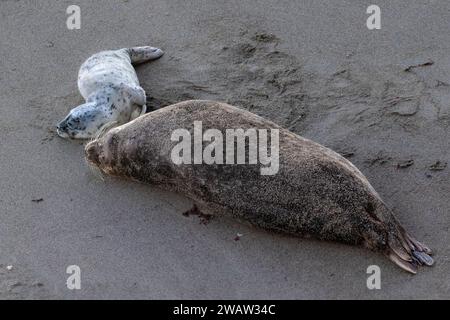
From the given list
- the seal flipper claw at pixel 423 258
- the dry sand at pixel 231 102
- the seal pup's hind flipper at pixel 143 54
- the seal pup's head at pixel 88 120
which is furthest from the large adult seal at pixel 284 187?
the seal pup's hind flipper at pixel 143 54

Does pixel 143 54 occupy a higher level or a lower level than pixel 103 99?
higher

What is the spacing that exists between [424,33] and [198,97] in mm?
1647

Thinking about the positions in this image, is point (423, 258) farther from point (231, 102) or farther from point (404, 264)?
point (231, 102)

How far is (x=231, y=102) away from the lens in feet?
16.6

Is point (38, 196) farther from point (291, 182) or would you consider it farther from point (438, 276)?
point (438, 276)

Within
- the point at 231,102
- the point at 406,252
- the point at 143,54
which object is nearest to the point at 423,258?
the point at 406,252

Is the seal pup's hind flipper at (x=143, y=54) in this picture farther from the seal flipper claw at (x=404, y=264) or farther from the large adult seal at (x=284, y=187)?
the seal flipper claw at (x=404, y=264)

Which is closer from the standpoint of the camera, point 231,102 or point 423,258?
point 423,258

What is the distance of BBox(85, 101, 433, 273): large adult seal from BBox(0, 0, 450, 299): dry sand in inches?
4.1

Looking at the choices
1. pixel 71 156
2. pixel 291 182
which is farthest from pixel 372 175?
pixel 71 156

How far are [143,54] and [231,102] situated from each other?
87 cm

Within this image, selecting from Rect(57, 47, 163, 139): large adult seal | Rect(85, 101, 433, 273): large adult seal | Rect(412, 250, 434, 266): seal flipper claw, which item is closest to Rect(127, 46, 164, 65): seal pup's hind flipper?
Rect(57, 47, 163, 139): large adult seal

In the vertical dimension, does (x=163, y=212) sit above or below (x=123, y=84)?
below

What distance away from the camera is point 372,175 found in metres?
4.48
